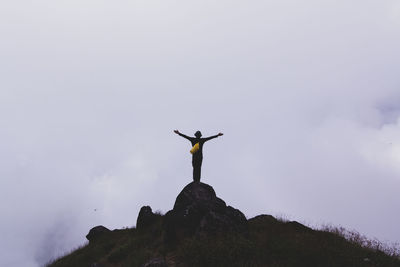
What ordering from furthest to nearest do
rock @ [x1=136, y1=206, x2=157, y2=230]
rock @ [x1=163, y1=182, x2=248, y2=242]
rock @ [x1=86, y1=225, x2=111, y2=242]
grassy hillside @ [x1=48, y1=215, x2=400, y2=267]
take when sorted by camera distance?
1. rock @ [x1=86, y1=225, x2=111, y2=242]
2. rock @ [x1=136, y1=206, x2=157, y2=230]
3. rock @ [x1=163, y1=182, x2=248, y2=242]
4. grassy hillside @ [x1=48, y1=215, x2=400, y2=267]

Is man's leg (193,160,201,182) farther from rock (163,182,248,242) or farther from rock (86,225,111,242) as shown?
rock (86,225,111,242)

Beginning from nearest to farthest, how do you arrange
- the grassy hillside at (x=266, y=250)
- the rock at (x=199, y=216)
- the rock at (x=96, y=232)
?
the grassy hillside at (x=266, y=250) < the rock at (x=199, y=216) < the rock at (x=96, y=232)

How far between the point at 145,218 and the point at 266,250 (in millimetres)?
8659

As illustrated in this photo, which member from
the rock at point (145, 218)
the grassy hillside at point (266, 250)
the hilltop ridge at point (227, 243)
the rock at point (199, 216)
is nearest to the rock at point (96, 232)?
the rock at point (145, 218)

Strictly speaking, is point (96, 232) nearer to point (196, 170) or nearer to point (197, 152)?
point (196, 170)

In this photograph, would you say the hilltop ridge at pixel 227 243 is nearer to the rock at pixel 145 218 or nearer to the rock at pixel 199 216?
the rock at pixel 199 216

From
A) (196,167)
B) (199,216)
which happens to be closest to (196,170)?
(196,167)

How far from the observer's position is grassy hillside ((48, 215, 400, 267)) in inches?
342

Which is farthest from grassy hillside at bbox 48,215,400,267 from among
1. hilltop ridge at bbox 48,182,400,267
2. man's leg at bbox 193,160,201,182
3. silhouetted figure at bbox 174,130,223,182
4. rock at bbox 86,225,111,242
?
rock at bbox 86,225,111,242

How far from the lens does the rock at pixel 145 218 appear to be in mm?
16297

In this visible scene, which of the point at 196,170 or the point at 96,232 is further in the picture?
the point at 96,232

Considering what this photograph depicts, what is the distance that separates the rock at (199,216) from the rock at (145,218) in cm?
446

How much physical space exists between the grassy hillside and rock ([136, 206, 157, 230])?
298 centimetres

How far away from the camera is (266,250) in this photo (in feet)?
31.0
